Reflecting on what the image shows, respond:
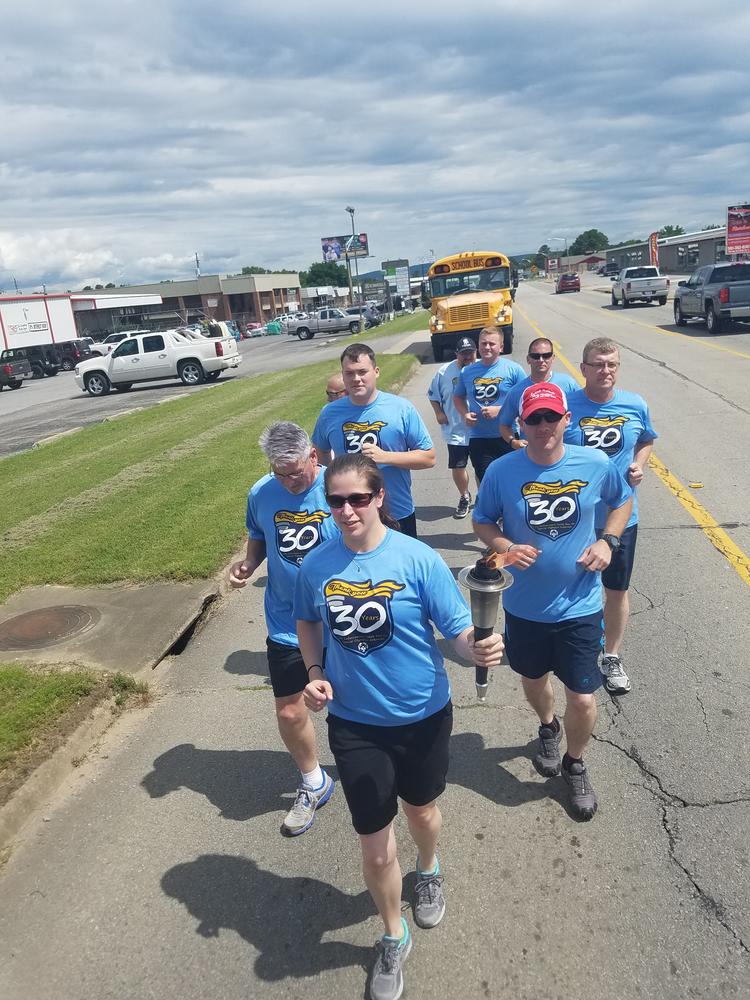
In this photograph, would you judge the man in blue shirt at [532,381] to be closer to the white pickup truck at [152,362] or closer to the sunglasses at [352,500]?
the sunglasses at [352,500]

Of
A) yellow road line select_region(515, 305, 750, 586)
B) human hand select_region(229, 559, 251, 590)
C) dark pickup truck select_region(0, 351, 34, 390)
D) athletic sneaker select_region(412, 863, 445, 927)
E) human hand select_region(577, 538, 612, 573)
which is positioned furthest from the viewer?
dark pickup truck select_region(0, 351, 34, 390)

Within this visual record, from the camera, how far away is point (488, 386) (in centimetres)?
671

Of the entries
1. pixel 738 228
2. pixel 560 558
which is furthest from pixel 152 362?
pixel 738 228

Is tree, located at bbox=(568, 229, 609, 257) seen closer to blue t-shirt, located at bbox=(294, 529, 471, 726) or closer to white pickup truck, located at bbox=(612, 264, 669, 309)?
white pickup truck, located at bbox=(612, 264, 669, 309)

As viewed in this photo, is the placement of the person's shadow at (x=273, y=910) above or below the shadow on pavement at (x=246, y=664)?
above

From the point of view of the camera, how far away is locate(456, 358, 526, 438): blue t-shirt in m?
6.70

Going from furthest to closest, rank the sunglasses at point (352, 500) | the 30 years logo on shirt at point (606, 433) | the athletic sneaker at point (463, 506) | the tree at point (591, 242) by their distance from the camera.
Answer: the tree at point (591, 242) → the athletic sneaker at point (463, 506) → the 30 years logo on shirt at point (606, 433) → the sunglasses at point (352, 500)

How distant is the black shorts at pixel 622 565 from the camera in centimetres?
441

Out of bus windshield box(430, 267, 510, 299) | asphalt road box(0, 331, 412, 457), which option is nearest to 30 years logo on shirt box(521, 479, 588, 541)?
asphalt road box(0, 331, 412, 457)

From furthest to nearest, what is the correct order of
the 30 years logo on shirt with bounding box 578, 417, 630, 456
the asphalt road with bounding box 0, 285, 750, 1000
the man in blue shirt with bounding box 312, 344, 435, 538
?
the man in blue shirt with bounding box 312, 344, 435, 538
the 30 years logo on shirt with bounding box 578, 417, 630, 456
the asphalt road with bounding box 0, 285, 750, 1000

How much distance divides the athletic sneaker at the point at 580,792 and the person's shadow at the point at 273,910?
3.58 ft

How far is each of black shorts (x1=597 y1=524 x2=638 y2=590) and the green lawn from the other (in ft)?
12.3

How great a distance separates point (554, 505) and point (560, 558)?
0.25 metres

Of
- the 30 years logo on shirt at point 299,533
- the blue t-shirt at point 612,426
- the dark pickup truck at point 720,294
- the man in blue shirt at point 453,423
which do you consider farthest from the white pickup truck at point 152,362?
the 30 years logo on shirt at point 299,533
